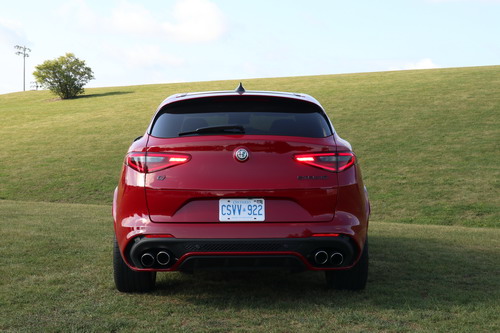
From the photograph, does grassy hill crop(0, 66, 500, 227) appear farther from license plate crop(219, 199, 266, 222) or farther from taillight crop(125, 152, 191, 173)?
taillight crop(125, 152, 191, 173)

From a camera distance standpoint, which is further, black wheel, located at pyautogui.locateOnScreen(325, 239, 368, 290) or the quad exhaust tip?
black wheel, located at pyautogui.locateOnScreen(325, 239, 368, 290)

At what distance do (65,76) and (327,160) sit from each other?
174 feet

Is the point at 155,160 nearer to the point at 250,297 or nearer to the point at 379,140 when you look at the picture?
the point at 250,297

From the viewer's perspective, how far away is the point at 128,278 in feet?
17.1

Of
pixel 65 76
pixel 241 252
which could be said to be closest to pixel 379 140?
pixel 241 252

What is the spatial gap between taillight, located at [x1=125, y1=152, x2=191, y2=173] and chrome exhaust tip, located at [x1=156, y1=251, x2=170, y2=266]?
0.64 m

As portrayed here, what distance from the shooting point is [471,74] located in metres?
43.7

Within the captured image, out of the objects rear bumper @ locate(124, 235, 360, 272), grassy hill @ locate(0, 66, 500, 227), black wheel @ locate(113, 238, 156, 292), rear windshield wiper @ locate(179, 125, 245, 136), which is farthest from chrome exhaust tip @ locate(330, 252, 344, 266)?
grassy hill @ locate(0, 66, 500, 227)

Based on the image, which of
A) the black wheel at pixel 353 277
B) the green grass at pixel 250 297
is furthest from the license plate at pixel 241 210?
the black wheel at pixel 353 277

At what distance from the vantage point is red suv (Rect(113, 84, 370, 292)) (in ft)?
14.9

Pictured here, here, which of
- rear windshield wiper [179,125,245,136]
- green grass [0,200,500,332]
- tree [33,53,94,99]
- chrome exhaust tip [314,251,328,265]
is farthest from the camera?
tree [33,53,94,99]

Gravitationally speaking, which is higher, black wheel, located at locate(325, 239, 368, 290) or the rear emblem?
the rear emblem

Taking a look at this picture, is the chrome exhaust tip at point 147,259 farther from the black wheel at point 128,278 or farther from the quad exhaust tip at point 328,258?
the quad exhaust tip at point 328,258

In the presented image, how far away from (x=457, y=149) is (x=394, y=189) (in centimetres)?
616
